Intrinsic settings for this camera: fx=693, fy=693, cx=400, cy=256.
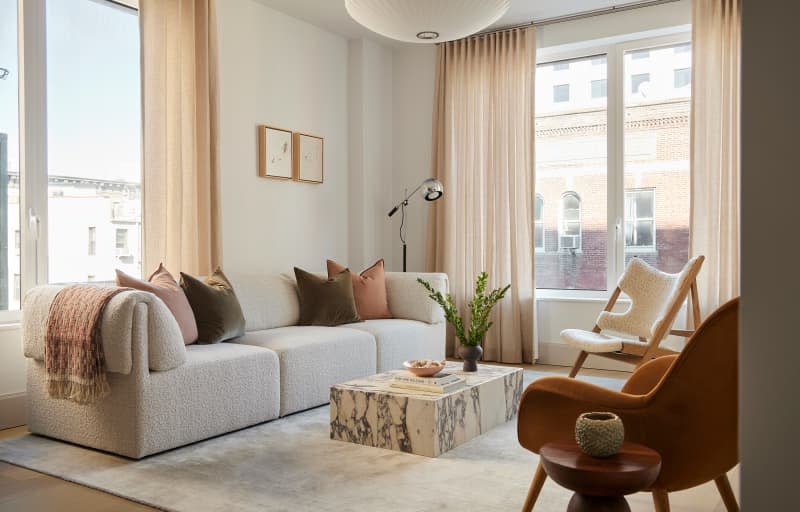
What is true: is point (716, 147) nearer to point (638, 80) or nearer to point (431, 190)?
point (638, 80)

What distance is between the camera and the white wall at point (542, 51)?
520 cm

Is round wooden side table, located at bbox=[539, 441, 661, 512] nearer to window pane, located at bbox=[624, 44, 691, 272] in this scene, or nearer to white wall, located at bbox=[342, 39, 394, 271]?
window pane, located at bbox=[624, 44, 691, 272]

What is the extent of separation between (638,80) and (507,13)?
114 centimetres

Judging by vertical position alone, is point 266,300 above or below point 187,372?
above

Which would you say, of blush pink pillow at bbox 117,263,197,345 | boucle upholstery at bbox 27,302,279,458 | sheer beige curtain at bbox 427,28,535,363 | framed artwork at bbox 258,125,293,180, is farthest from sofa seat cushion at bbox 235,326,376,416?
sheer beige curtain at bbox 427,28,535,363

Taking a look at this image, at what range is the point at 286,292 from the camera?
180 inches

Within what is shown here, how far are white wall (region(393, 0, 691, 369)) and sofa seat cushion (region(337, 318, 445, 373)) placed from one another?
3.56ft

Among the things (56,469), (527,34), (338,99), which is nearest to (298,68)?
(338,99)

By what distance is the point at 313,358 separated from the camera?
12.7 feet

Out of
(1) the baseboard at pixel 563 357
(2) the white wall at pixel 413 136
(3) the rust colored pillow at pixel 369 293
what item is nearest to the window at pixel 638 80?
(2) the white wall at pixel 413 136

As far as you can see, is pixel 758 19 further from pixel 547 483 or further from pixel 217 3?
pixel 217 3

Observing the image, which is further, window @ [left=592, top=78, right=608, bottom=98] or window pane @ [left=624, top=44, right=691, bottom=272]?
window @ [left=592, top=78, right=608, bottom=98]

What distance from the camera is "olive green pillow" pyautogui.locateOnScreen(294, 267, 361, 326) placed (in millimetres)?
4488

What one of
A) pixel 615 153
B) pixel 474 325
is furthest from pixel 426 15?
pixel 615 153
